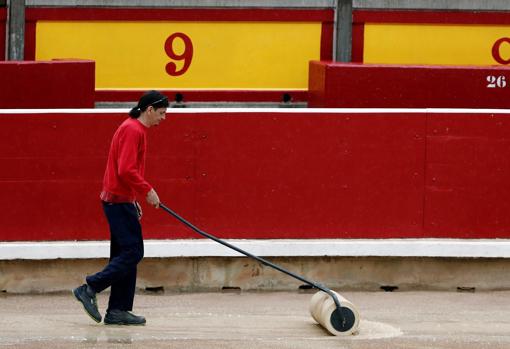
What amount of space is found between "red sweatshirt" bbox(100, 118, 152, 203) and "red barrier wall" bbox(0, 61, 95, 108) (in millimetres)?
3442

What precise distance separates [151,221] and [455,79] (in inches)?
128

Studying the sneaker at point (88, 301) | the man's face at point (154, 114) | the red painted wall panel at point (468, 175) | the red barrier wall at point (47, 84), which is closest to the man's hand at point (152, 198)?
the man's face at point (154, 114)

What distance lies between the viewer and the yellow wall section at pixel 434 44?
535 inches

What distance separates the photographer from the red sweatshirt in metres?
8.59

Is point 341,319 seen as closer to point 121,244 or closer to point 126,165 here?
point 121,244

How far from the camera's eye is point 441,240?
36.7ft

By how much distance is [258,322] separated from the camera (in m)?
9.48

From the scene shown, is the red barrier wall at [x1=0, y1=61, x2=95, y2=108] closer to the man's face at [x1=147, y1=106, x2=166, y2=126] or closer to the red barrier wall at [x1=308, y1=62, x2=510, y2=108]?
the red barrier wall at [x1=308, y1=62, x2=510, y2=108]

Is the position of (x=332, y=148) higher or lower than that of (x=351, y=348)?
higher

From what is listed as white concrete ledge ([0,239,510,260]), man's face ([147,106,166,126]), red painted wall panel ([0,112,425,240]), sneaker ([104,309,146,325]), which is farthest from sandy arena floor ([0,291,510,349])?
man's face ([147,106,166,126])

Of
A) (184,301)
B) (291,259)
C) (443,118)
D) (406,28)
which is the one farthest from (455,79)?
(184,301)

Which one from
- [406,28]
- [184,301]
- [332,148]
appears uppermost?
[406,28]

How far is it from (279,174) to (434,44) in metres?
3.17

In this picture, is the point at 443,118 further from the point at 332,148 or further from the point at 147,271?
the point at 147,271
